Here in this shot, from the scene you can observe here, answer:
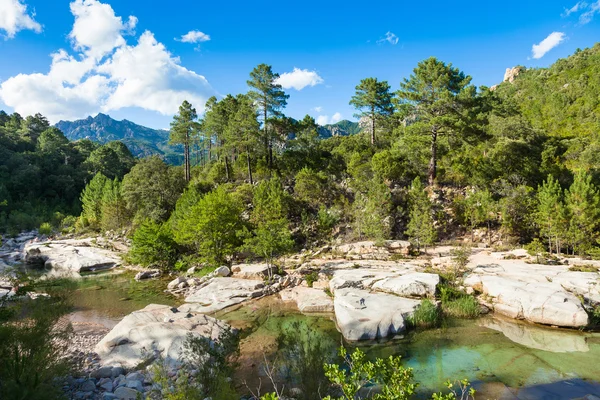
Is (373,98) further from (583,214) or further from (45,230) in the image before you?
(45,230)

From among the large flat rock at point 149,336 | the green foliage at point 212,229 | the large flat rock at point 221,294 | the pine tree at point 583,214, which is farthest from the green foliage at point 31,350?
the pine tree at point 583,214

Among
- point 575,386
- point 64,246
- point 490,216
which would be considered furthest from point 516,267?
point 64,246

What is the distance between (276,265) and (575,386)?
1877 cm

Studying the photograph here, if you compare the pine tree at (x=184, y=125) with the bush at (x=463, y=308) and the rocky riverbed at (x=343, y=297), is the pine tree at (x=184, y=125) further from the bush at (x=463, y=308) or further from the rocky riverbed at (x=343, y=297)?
the bush at (x=463, y=308)

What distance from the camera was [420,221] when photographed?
87.1ft

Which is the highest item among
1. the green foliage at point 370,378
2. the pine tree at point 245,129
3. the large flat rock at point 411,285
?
the pine tree at point 245,129

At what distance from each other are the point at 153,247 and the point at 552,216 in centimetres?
3277

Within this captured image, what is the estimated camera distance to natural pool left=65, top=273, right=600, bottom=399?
1063 cm

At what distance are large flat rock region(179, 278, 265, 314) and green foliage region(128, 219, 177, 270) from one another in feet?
27.0

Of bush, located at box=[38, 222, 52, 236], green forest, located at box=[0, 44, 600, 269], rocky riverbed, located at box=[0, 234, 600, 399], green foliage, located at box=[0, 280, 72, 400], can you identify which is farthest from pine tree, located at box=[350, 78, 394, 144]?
bush, located at box=[38, 222, 52, 236]

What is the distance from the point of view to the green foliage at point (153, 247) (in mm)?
28297

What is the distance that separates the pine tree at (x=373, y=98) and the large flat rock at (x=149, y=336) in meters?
32.3

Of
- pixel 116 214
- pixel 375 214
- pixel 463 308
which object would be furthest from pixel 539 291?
pixel 116 214

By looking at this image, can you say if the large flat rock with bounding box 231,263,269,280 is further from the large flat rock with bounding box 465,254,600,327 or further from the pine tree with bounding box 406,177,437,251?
the large flat rock with bounding box 465,254,600,327
